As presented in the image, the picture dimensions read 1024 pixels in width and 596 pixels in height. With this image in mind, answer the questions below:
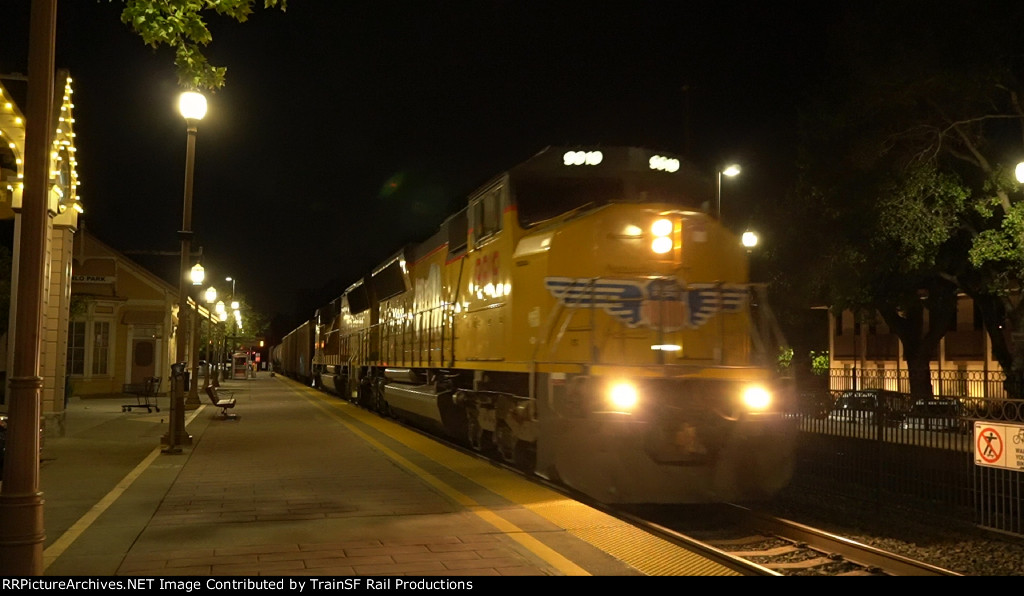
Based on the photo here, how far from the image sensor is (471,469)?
12.6 meters

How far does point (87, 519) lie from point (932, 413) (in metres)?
12.2

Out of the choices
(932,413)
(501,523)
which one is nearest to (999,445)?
(932,413)

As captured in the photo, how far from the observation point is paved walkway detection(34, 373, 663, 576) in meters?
6.96

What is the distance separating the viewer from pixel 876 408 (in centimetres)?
1394

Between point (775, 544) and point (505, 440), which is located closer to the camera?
point (775, 544)

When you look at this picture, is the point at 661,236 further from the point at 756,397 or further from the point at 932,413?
the point at 932,413

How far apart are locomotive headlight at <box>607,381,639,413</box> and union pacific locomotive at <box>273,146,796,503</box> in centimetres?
2

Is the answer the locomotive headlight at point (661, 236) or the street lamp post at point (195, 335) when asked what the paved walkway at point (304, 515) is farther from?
the street lamp post at point (195, 335)

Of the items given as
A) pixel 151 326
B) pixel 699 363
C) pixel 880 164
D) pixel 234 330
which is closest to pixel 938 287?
pixel 880 164

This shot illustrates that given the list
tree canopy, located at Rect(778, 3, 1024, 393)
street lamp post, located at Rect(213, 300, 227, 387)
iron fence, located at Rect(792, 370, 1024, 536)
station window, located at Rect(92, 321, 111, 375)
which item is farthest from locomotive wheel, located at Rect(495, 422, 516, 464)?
street lamp post, located at Rect(213, 300, 227, 387)

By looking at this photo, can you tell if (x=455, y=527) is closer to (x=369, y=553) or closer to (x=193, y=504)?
(x=369, y=553)

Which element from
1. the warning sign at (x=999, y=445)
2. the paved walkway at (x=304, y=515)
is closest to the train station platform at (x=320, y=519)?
the paved walkway at (x=304, y=515)

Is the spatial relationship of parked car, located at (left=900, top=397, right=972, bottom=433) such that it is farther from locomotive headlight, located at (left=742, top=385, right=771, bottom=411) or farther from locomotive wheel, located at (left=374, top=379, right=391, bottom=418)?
locomotive wheel, located at (left=374, top=379, right=391, bottom=418)

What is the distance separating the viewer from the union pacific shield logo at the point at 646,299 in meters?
10.5
